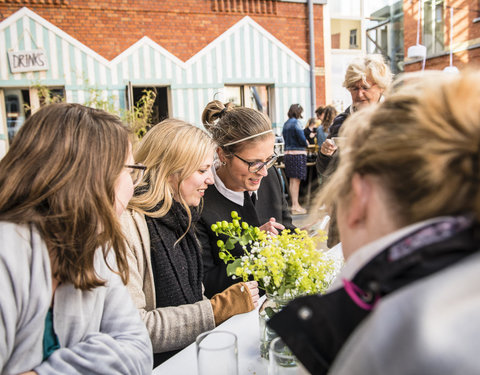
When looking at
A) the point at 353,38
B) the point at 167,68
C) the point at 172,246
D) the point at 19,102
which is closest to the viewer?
the point at 172,246

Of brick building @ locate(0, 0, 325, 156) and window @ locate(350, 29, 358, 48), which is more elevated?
A: window @ locate(350, 29, 358, 48)

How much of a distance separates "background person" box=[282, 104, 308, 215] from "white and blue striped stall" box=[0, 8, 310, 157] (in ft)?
5.43

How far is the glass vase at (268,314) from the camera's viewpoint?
118 centimetres

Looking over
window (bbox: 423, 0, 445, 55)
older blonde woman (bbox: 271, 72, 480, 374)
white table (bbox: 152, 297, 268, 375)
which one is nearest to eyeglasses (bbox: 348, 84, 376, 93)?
white table (bbox: 152, 297, 268, 375)

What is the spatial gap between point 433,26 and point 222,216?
13.5 m

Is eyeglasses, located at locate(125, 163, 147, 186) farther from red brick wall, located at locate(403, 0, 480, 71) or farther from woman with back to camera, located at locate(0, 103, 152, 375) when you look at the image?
red brick wall, located at locate(403, 0, 480, 71)

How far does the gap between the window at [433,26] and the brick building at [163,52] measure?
5.88m

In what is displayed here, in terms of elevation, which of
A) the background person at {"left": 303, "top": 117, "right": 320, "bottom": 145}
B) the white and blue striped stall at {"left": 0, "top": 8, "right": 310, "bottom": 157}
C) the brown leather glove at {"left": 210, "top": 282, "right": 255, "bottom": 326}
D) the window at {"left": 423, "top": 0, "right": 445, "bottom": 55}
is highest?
the window at {"left": 423, "top": 0, "right": 445, "bottom": 55}

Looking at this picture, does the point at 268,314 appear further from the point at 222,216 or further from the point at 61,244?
the point at 222,216

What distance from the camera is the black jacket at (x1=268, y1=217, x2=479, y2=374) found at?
0.51 meters

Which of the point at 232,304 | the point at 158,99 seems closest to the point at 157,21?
the point at 158,99

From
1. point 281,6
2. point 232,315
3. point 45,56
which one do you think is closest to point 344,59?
point 281,6

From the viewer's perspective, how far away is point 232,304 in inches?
61.7

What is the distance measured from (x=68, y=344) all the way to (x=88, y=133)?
0.62 metres
